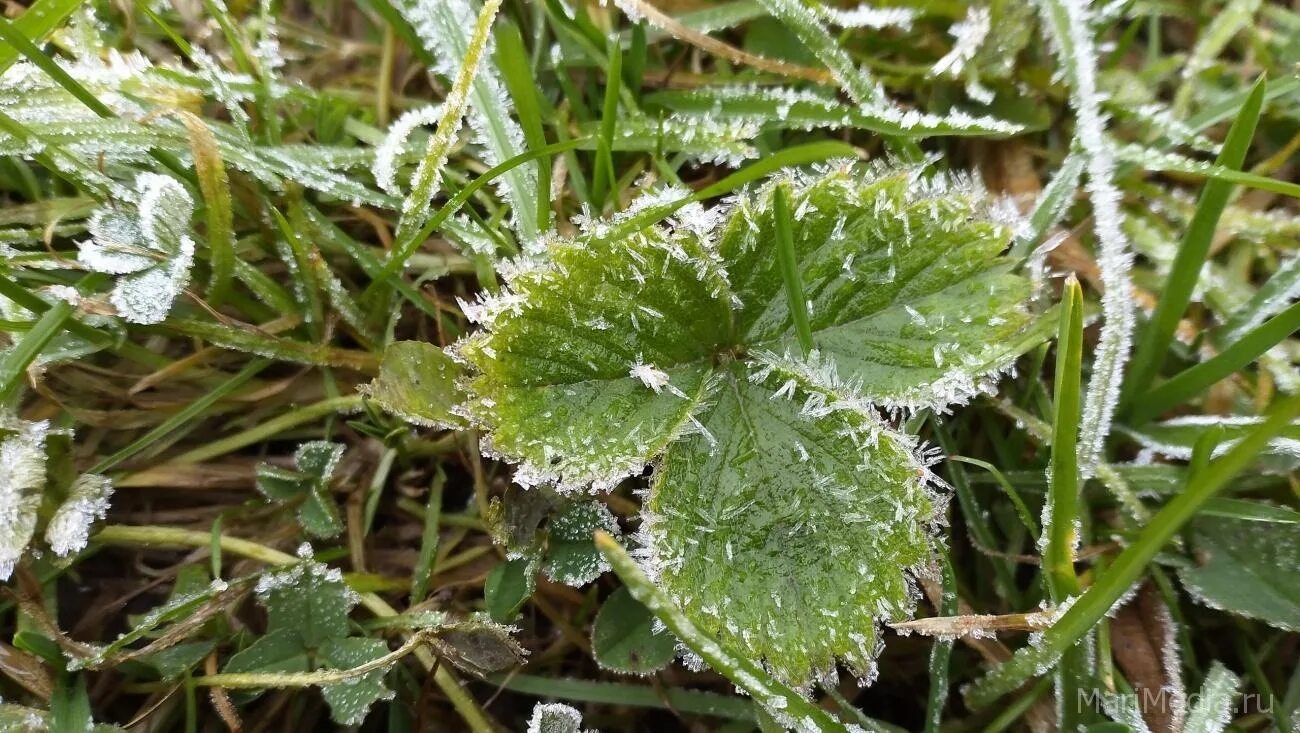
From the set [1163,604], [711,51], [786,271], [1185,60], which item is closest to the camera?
[786,271]

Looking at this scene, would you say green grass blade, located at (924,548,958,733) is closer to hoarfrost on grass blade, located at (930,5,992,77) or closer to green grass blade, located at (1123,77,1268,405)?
green grass blade, located at (1123,77,1268,405)

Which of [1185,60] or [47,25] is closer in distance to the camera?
[47,25]

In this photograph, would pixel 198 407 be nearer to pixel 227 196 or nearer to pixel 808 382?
pixel 227 196

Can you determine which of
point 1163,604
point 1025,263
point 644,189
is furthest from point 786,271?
point 1163,604

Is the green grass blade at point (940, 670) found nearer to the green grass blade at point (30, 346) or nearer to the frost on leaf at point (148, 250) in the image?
the frost on leaf at point (148, 250)

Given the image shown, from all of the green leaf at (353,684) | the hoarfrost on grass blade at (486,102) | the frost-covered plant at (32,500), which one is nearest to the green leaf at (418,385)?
the hoarfrost on grass blade at (486,102)

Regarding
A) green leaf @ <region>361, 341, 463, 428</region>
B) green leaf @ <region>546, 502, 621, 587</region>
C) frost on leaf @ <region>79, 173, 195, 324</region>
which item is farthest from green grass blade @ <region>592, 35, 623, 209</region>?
frost on leaf @ <region>79, 173, 195, 324</region>
